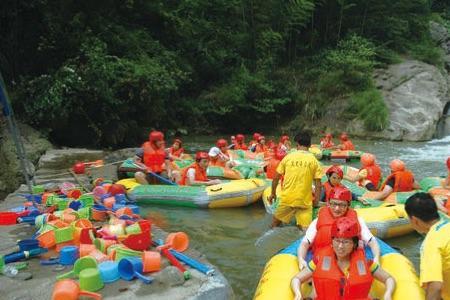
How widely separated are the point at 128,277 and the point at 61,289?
0.63 m

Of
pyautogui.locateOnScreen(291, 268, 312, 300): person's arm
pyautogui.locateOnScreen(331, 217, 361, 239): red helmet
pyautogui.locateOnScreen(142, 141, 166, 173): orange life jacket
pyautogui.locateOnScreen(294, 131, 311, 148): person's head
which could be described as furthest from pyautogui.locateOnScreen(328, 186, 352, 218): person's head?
pyautogui.locateOnScreen(142, 141, 166, 173): orange life jacket

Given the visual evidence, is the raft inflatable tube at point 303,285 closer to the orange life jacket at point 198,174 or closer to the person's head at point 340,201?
the person's head at point 340,201

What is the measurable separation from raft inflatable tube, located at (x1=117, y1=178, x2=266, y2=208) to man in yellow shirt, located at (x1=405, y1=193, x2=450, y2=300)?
5084 millimetres

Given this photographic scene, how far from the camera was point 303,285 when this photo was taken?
386 cm

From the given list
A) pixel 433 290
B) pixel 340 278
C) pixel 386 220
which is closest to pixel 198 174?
pixel 386 220

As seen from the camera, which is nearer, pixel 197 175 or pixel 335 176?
pixel 335 176

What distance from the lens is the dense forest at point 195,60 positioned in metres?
14.5

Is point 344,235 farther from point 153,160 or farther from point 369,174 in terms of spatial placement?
point 153,160

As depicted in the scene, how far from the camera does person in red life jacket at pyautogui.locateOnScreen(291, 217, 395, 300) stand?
10.7 feet

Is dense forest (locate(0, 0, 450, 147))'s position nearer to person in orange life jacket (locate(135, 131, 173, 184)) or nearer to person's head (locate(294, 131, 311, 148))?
person in orange life jacket (locate(135, 131, 173, 184))

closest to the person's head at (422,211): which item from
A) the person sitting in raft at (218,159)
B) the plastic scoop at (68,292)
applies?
the plastic scoop at (68,292)

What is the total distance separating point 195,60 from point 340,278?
19.2 meters

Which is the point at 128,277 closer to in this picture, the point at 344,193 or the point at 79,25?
the point at 344,193

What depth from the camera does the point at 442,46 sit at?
25.9m
